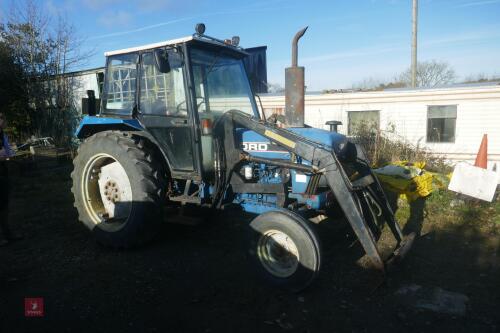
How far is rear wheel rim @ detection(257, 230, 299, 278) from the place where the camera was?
369 cm

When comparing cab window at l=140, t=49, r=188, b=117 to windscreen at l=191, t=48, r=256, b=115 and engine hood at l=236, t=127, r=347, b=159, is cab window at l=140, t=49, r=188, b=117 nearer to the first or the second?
windscreen at l=191, t=48, r=256, b=115

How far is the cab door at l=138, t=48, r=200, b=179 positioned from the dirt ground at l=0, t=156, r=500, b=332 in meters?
1.11

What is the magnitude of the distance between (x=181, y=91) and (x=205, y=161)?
33.5 inches

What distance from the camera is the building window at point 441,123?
35.6 ft

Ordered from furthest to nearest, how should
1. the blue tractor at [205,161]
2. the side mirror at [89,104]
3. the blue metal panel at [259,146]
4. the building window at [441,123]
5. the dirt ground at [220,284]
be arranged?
1. the building window at [441,123]
2. the side mirror at [89,104]
3. the blue metal panel at [259,146]
4. the blue tractor at [205,161]
5. the dirt ground at [220,284]

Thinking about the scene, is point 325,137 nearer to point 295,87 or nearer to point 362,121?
point 295,87

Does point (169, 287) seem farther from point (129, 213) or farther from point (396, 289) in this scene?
point (396, 289)

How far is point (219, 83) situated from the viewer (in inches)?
188

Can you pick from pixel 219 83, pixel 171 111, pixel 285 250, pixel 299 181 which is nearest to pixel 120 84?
pixel 171 111

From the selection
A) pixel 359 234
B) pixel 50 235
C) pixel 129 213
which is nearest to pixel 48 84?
pixel 50 235

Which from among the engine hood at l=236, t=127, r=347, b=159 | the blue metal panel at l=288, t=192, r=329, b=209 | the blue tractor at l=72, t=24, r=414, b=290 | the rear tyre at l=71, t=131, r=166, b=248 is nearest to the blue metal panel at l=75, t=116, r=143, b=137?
the blue tractor at l=72, t=24, r=414, b=290

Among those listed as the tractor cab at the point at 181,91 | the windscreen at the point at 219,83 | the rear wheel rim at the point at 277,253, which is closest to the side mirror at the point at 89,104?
the tractor cab at the point at 181,91
